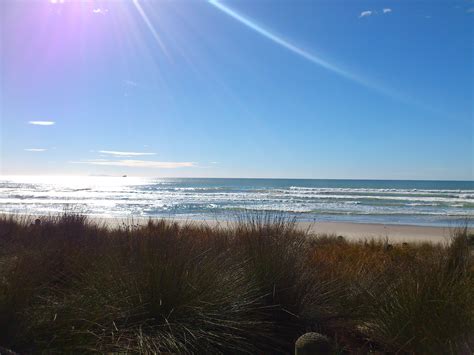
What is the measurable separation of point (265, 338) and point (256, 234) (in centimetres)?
129

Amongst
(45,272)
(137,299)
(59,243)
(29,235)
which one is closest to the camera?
(137,299)

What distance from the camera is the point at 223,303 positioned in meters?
3.82

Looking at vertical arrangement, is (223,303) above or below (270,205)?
above

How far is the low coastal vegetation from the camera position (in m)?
3.40

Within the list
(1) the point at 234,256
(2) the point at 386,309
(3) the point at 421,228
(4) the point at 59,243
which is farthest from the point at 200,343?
(3) the point at 421,228

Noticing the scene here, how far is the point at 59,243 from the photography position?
20.8ft

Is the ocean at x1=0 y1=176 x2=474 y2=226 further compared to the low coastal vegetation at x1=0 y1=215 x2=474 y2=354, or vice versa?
the ocean at x1=0 y1=176 x2=474 y2=226

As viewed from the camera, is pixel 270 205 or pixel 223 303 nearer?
pixel 223 303

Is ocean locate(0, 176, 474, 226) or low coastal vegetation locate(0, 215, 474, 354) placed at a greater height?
low coastal vegetation locate(0, 215, 474, 354)

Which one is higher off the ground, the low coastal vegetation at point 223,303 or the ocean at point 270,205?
the low coastal vegetation at point 223,303

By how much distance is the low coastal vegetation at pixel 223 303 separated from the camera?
340cm

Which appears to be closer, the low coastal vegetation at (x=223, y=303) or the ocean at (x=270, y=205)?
the low coastal vegetation at (x=223, y=303)

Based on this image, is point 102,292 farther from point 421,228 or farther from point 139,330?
point 421,228

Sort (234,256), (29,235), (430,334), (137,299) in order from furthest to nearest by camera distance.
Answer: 1. (29,235)
2. (234,256)
3. (137,299)
4. (430,334)
